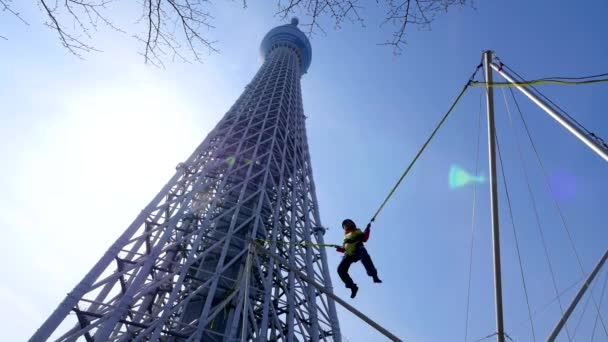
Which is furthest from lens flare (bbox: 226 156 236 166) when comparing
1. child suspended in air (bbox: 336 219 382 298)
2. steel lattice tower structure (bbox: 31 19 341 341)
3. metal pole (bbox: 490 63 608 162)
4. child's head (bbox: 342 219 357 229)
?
metal pole (bbox: 490 63 608 162)

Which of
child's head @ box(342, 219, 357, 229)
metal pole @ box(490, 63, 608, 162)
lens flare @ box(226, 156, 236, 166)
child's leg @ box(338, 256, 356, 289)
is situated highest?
lens flare @ box(226, 156, 236, 166)

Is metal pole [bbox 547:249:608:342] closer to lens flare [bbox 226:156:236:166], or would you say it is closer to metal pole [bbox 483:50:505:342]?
metal pole [bbox 483:50:505:342]

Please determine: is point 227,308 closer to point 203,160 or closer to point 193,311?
point 193,311

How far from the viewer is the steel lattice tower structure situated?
12.7 m

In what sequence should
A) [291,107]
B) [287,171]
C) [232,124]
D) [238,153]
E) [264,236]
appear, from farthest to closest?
[291,107] < [232,124] < [287,171] < [238,153] < [264,236]

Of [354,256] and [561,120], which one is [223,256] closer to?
[354,256]

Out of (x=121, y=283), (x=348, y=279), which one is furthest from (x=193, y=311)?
(x=348, y=279)

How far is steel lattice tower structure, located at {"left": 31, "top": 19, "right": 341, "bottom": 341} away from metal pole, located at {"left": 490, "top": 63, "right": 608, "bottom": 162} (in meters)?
6.18

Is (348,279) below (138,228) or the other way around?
below

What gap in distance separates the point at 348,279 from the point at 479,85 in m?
5.07

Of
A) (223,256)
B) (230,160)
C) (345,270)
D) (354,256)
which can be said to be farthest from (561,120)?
(230,160)

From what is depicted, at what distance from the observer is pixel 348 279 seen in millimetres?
8945

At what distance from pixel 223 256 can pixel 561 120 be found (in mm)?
11870

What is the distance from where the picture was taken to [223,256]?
15156mm
